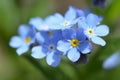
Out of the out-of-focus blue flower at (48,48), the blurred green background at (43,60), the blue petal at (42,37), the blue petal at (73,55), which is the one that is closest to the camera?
the blue petal at (73,55)

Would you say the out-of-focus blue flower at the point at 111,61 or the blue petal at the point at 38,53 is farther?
the out-of-focus blue flower at the point at 111,61

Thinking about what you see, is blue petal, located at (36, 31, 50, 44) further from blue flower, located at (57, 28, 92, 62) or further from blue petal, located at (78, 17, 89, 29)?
blue petal, located at (78, 17, 89, 29)

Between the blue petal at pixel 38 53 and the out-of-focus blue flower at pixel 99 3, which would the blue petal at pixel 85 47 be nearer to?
the blue petal at pixel 38 53

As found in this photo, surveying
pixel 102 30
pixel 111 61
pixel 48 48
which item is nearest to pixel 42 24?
pixel 48 48

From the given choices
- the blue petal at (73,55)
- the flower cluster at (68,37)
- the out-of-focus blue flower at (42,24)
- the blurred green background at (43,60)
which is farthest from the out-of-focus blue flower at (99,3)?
the blue petal at (73,55)

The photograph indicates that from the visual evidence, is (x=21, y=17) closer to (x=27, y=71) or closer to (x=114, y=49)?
Answer: (x=27, y=71)

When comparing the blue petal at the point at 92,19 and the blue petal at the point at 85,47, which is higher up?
the blue petal at the point at 92,19

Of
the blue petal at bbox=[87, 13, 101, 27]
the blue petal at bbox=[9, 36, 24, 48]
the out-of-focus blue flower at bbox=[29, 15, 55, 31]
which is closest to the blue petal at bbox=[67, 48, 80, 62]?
the blue petal at bbox=[87, 13, 101, 27]

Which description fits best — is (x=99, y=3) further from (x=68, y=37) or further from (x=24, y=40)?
(x=24, y=40)
